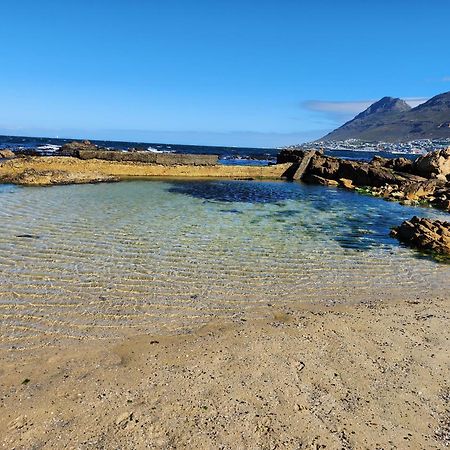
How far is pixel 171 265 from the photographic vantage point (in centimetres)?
941

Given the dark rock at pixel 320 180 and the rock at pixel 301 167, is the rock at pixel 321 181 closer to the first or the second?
the dark rock at pixel 320 180

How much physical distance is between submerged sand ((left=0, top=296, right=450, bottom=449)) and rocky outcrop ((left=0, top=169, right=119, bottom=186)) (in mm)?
21494

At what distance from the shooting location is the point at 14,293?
7207 millimetres

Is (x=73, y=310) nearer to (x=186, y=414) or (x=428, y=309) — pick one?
(x=186, y=414)

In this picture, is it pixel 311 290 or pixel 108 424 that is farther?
pixel 311 290

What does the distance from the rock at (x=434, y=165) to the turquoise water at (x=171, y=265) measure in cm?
2145

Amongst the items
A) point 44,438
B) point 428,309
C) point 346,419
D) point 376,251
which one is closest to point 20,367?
point 44,438

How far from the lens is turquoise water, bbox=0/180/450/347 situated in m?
6.66

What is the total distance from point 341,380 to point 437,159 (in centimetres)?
3598

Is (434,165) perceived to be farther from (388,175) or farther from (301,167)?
(301,167)

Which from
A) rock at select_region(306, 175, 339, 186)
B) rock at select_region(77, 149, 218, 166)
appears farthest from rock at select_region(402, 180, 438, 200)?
rock at select_region(77, 149, 218, 166)

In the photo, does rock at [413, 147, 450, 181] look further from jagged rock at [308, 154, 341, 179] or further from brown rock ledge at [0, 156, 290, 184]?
brown rock ledge at [0, 156, 290, 184]

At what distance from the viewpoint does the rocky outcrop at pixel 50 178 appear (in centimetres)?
2392

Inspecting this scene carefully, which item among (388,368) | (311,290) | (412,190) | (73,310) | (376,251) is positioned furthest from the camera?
(412,190)
